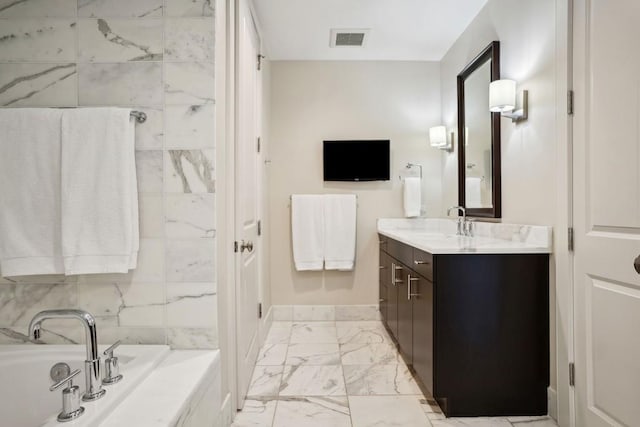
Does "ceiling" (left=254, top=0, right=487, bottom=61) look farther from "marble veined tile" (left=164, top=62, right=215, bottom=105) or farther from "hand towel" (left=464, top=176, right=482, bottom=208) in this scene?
"marble veined tile" (left=164, top=62, right=215, bottom=105)

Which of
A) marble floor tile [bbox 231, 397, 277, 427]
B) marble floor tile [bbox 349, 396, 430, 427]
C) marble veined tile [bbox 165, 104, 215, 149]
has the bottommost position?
marble floor tile [bbox 231, 397, 277, 427]

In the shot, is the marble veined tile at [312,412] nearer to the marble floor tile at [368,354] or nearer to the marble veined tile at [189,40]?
the marble floor tile at [368,354]

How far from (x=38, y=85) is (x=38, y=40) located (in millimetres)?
178

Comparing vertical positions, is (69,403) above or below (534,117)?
below

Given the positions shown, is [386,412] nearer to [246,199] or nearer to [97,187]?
[246,199]

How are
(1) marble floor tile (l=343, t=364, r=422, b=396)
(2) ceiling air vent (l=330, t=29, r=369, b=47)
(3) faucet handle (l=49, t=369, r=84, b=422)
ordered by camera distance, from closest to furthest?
(3) faucet handle (l=49, t=369, r=84, b=422), (1) marble floor tile (l=343, t=364, r=422, b=396), (2) ceiling air vent (l=330, t=29, r=369, b=47)

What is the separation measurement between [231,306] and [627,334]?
1.62 metres

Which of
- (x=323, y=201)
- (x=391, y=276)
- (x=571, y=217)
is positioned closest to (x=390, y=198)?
(x=323, y=201)

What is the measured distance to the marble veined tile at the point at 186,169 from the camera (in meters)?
1.52

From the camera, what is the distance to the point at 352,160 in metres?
3.55

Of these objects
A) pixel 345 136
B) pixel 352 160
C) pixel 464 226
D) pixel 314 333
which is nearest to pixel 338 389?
pixel 314 333

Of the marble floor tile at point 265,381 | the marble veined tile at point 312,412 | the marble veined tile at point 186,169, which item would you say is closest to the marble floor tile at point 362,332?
the marble floor tile at point 265,381

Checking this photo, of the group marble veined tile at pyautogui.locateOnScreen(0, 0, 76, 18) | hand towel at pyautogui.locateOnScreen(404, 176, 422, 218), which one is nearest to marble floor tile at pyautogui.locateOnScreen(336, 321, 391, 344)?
hand towel at pyautogui.locateOnScreen(404, 176, 422, 218)

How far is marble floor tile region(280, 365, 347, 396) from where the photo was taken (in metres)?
2.16
